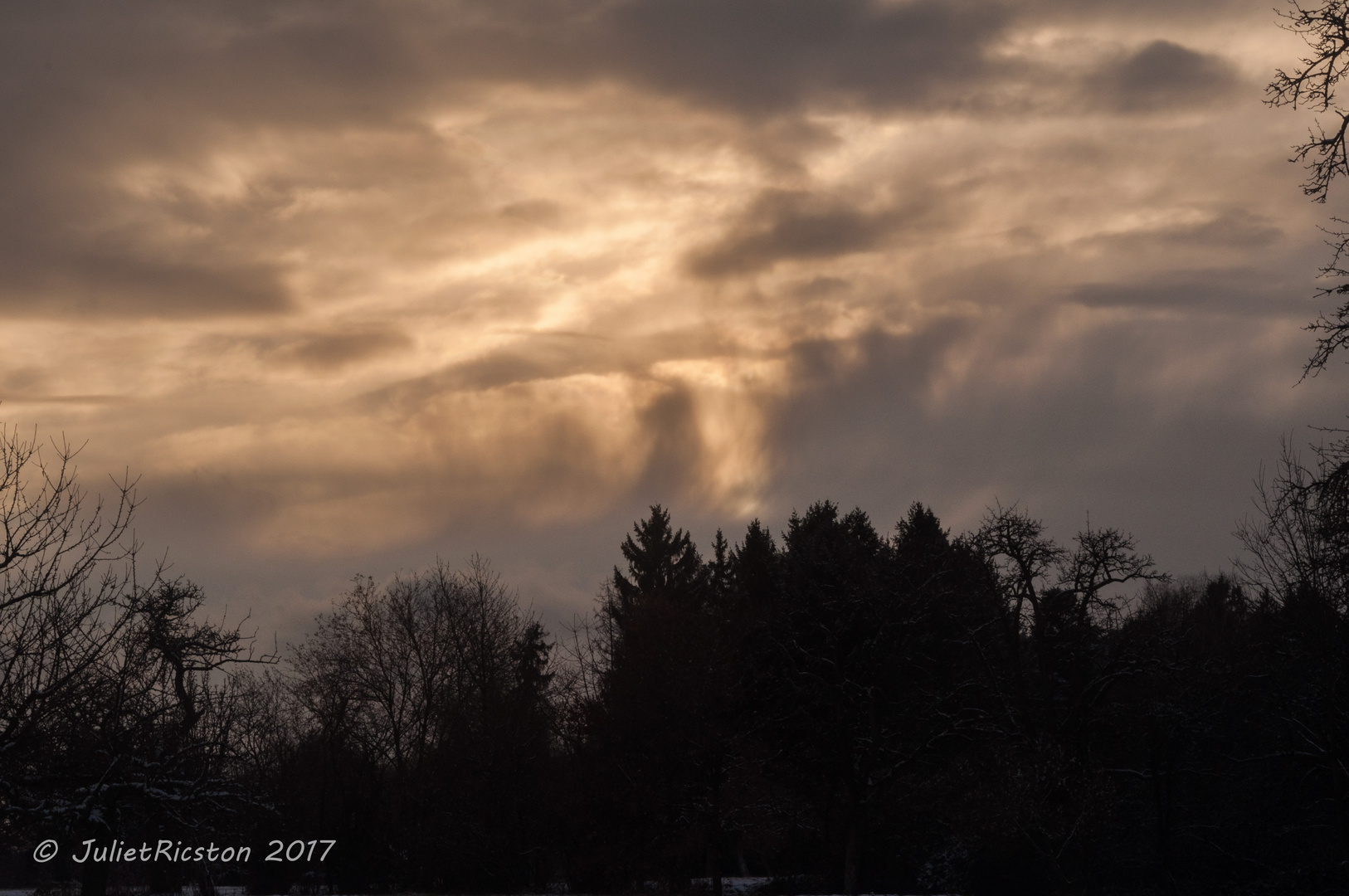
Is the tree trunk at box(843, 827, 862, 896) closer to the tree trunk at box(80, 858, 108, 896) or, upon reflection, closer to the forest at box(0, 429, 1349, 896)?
the forest at box(0, 429, 1349, 896)

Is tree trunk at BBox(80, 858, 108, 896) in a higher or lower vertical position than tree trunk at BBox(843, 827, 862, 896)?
higher

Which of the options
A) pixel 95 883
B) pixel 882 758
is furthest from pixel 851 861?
pixel 95 883

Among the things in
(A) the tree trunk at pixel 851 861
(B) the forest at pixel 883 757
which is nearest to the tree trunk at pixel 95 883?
Answer: (B) the forest at pixel 883 757

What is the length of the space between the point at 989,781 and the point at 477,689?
93.4 feet

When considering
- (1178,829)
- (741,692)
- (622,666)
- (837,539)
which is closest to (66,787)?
(622,666)

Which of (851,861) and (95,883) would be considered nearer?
(95,883)

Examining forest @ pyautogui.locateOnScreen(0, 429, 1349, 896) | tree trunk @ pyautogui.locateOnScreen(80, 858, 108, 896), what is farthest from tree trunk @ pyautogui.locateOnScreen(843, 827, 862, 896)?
tree trunk @ pyautogui.locateOnScreen(80, 858, 108, 896)

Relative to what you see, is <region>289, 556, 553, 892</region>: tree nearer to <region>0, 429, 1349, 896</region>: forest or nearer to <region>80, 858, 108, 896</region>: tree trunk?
<region>0, 429, 1349, 896</region>: forest

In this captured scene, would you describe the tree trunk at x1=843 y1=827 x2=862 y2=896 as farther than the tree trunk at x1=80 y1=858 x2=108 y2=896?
Yes

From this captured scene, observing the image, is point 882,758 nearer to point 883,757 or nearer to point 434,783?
point 883,757

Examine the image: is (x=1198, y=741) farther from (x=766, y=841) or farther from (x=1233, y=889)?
(x=766, y=841)

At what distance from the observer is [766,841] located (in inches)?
1587

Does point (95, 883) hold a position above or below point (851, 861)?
above

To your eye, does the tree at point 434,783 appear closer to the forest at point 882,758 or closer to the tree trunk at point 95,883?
the forest at point 882,758
